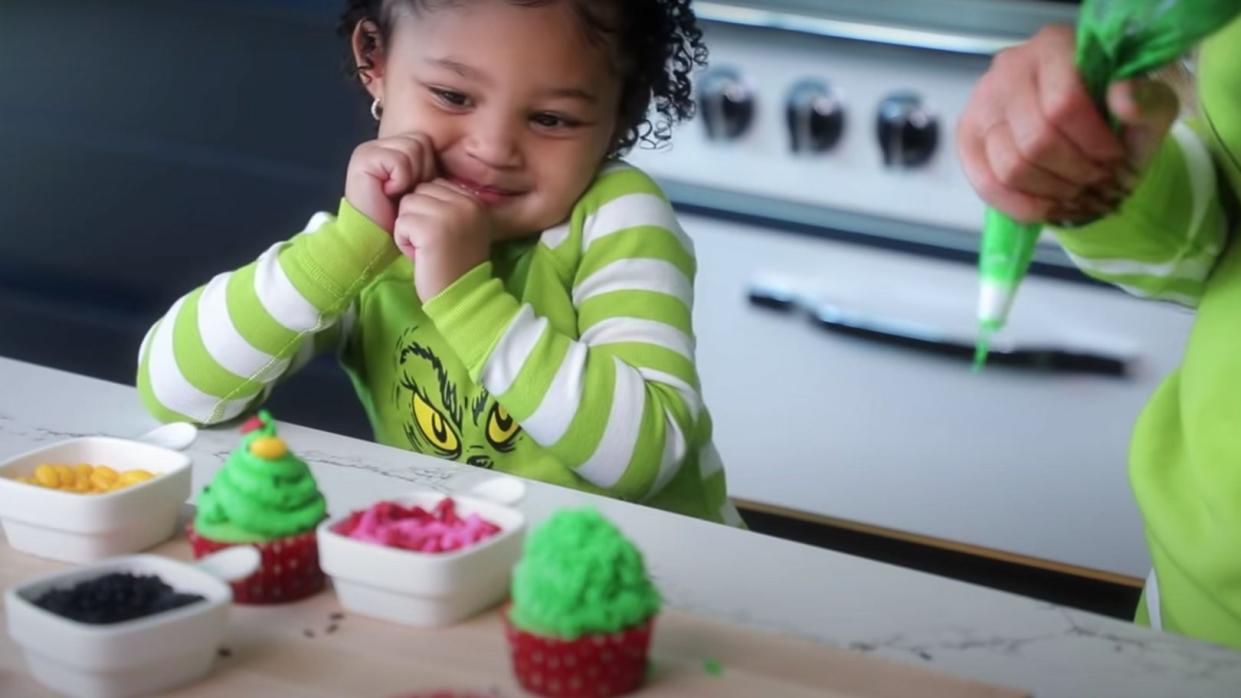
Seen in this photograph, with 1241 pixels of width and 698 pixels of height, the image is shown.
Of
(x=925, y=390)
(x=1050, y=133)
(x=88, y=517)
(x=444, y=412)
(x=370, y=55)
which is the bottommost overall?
(x=925, y=390)

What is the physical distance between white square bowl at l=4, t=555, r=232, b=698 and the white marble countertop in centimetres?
25

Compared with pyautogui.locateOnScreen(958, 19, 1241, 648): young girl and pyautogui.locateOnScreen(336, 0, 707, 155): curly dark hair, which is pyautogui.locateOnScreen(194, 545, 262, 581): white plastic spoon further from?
pyautogui.locateOnScreen(336, 0, 707, 155): curly dark hair

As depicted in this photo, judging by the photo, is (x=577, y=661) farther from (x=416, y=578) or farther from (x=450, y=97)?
(x=450, y=97)

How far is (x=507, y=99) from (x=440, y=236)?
12 centimetres

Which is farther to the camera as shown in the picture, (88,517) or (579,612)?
(88,517)

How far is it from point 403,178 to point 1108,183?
538 mm

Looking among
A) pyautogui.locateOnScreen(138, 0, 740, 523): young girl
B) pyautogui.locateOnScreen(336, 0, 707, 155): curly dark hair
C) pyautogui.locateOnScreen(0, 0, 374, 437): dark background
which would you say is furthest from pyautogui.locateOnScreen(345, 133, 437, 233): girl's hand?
pyautogui.locateOnScreen(0, 0, 374, 437): dark background

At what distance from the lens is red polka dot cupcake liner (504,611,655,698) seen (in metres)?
0.67

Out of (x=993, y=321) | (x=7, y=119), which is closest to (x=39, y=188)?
(x=7, y=119)

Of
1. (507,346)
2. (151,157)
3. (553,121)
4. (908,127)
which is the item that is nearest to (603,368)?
(507,346)

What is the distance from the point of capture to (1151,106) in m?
0.74

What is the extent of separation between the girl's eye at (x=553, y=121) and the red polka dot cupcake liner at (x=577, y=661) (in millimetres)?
556

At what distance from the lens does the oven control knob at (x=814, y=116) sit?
2.02m

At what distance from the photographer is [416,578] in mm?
719
